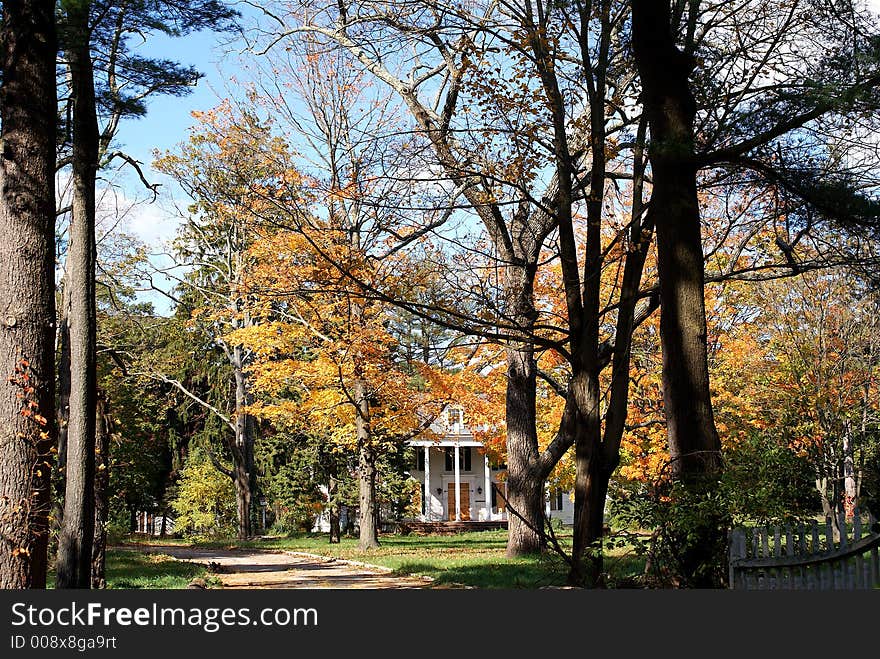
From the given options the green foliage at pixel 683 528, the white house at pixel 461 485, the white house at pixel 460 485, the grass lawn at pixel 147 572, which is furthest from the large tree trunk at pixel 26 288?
the white house at pixel 461 485

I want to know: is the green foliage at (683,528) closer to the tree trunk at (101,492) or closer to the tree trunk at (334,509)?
the tree trunk at (101,492)

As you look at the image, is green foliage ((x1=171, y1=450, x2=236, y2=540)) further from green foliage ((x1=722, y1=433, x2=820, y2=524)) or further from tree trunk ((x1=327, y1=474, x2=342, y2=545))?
green foliage ((x1=722, y1=433, x2=820, y2=524))

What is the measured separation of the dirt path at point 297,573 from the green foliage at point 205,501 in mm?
10633

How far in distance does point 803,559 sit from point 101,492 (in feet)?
28.1

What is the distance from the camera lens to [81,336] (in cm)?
984

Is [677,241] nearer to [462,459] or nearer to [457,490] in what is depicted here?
[457,490]

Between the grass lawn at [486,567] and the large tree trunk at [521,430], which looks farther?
the large tree trunk at [521,430]

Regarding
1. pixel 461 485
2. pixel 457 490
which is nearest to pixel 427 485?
pixel 457 490

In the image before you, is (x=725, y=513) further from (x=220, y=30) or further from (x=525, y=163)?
(x=220, y=30)

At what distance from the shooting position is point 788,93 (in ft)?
28.7

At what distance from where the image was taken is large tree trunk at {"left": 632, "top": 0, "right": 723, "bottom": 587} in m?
8.34

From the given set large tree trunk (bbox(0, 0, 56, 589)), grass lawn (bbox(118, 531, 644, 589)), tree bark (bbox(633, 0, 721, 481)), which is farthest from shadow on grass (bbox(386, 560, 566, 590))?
large tree trunk (bbox(0, 0, 56, 589))

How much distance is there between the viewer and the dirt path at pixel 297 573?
1270 centimetres

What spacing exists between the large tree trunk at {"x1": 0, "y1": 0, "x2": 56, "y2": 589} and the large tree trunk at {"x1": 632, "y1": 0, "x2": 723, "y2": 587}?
5733 millimetres
